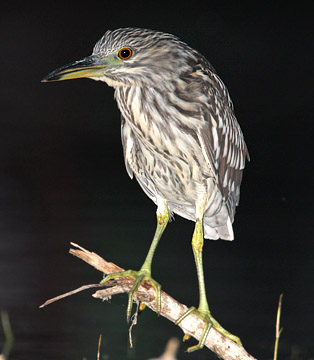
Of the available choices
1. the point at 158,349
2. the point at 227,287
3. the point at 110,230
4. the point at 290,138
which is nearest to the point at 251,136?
the point at 290,138

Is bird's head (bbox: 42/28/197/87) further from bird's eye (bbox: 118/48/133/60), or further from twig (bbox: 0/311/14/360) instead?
twig (bbox: 0/311/14/360)

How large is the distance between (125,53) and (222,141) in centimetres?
59

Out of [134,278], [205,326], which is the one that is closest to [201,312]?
[205,326]

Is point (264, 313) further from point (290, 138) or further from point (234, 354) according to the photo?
point (290, 138)

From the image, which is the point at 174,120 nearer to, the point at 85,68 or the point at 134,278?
the point at 85,68

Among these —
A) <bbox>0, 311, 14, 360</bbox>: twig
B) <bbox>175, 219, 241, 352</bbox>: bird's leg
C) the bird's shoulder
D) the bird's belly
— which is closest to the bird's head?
the bird's shoulder

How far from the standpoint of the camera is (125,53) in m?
3.52

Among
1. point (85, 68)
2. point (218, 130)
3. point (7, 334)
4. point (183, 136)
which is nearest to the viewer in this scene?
point (85, 68)

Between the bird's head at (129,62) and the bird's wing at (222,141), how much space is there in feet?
0.66

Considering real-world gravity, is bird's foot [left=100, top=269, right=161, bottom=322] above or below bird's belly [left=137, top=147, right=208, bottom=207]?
below

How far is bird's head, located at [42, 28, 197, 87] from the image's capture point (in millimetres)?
3492

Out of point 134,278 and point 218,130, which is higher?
point 218,130

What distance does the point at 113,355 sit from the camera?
4523 mm

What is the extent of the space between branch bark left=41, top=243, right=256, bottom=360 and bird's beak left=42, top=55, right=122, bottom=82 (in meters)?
0.65
